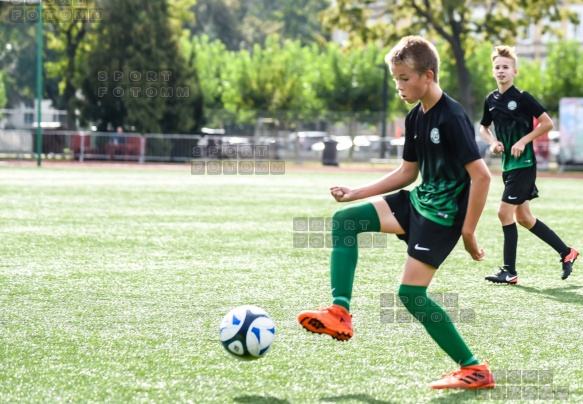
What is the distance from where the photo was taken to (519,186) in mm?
8281

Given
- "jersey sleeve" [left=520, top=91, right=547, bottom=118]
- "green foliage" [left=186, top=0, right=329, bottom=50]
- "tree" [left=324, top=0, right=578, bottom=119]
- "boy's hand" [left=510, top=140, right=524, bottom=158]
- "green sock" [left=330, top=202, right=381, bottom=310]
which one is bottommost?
"green sock" [left=330, top=202, right=381, bottom=310]

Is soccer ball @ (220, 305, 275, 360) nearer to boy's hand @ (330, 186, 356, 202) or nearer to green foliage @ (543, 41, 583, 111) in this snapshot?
boy's hand @ (330, 186, 356, 202)

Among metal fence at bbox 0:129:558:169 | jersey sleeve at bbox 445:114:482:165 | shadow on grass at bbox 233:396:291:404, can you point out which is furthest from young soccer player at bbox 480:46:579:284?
metal fence at bbox 0:129:558:169

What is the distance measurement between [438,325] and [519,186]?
397 centimetres

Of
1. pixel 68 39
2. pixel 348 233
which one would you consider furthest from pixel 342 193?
pixel 68 39

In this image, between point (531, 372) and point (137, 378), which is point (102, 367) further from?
point (531, 372)

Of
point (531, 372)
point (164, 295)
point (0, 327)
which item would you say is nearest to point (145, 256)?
point (164, 295)

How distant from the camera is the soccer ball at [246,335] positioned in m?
4.70

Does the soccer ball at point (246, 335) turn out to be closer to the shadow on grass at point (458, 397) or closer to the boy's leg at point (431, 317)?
the boy's leg at point (431, 317)

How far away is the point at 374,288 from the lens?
7.71 meters

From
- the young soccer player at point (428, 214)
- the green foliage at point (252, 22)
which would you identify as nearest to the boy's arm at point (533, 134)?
the young soccer player at point (428, 214)

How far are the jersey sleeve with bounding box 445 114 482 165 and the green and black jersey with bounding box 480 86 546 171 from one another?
3.82 metres

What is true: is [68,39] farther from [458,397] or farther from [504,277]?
[458,397]

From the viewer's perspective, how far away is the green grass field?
14.8 feet
